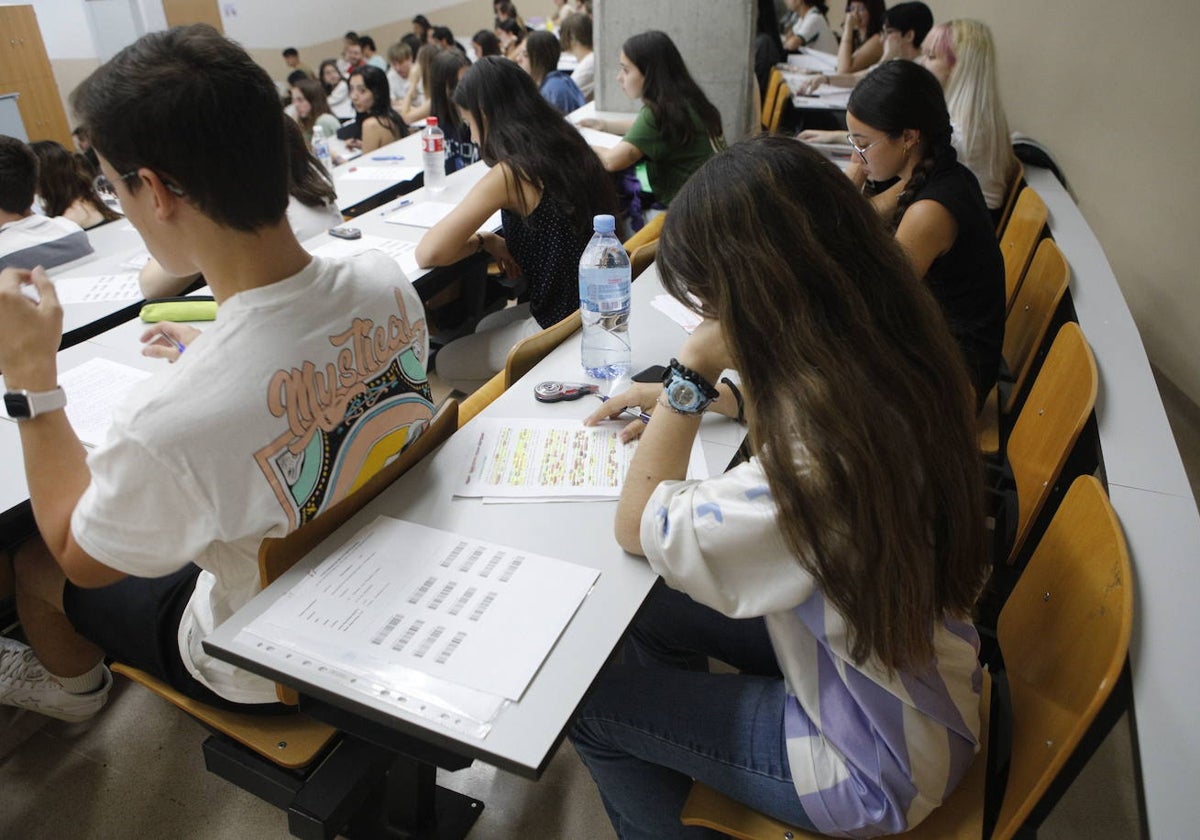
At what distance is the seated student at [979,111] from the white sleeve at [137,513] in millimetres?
2983

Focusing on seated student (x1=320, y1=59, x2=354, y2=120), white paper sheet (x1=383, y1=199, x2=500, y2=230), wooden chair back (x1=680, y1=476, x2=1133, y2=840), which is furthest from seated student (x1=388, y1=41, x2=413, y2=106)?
wooden chair back (x1=680, y1=476, x2=1133, y2=840)

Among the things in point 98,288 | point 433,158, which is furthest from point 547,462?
point 433,158

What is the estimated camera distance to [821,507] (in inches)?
33.0

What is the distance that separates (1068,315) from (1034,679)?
1284 mm

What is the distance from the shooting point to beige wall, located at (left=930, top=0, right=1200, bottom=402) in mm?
3074

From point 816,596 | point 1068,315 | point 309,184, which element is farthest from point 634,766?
point 309,184

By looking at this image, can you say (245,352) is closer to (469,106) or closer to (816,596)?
(816,596)

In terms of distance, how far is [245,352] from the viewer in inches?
38.0

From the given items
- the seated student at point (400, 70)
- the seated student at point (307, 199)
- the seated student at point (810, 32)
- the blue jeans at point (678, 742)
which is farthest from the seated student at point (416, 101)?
the blue jeans at point (678, 742)

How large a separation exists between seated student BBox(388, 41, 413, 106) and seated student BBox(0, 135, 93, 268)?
19.6ft

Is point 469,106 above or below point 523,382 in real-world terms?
above

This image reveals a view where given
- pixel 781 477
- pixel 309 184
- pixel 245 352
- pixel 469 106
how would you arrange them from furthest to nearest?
pixel 309 184, pixel 469 106, pixel 245 352, pixel 781 477

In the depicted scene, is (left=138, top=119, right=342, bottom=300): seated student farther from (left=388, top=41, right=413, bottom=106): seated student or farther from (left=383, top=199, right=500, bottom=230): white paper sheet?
(left=388, top=41, right=413, bottom=106): seated student

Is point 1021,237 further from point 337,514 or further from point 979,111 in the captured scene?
point 337,514
